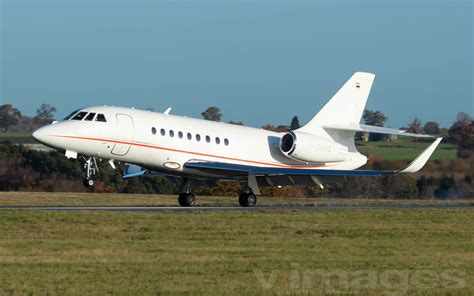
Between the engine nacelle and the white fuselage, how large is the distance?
0.40 meters

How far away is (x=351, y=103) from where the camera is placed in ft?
128

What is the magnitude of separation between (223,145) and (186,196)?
2135 millimetres

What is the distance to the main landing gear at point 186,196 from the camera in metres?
35.8

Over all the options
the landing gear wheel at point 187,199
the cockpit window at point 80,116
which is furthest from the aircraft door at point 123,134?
the landing gear wheel at point 187,199

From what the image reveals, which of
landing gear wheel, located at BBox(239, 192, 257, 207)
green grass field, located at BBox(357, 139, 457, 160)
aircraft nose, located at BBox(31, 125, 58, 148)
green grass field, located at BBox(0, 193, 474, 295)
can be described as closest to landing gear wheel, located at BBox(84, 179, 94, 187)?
aircraft nose, located at BBox(31, 125, 58, 148)

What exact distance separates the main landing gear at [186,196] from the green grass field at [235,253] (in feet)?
17.6

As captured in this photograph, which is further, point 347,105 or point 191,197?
point 347,105

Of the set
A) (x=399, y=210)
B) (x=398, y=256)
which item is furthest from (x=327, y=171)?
(x=398, y=256)

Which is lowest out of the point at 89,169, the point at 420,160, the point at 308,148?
the point at 89,169

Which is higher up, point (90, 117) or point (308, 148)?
point (90, 117)

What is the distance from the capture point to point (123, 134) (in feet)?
109

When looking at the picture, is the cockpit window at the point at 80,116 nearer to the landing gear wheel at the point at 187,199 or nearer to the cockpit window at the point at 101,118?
the cockpit window at the point at 101,118

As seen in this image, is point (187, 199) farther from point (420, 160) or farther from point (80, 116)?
point (420, 160)

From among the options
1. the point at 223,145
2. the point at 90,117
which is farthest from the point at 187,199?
the point at 90,117
